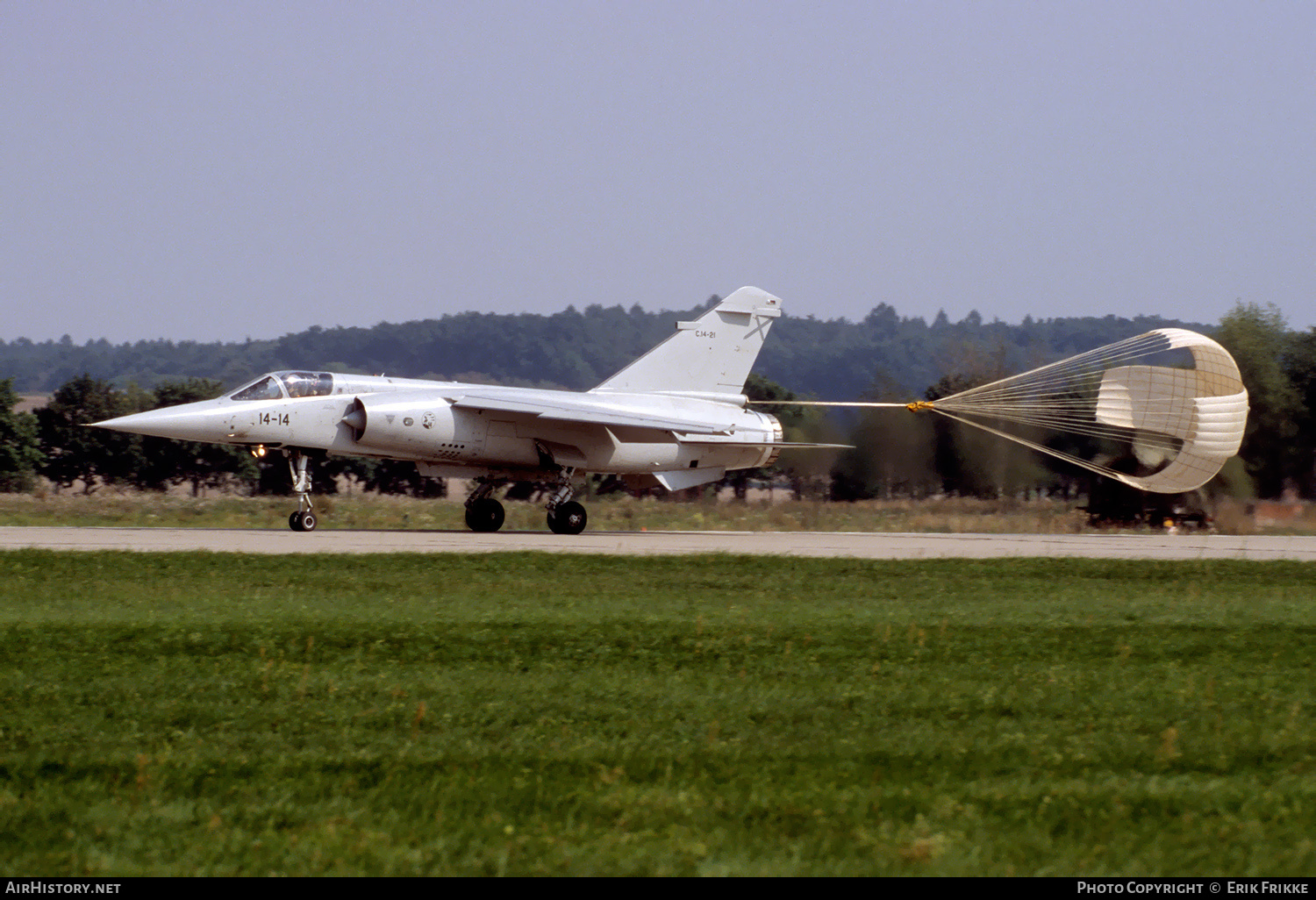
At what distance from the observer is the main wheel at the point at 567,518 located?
26.1 metres

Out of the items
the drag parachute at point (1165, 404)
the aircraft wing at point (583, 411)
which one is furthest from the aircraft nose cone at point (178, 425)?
the drag parachute at point (1165, 404)

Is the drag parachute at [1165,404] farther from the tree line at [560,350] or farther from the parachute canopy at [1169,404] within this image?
the tree line at [560,350]

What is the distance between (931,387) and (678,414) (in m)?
19.5

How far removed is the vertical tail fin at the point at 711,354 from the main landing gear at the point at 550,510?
8.75 ft

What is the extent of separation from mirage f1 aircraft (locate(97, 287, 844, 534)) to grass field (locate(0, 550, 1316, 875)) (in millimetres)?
9832

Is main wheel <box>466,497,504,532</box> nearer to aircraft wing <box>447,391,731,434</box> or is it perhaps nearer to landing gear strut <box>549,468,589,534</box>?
landing gear strut <box>549,468,589,534</box>

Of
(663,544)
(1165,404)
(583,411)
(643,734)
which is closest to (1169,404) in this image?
(1165,404)

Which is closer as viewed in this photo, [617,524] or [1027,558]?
[1027,558]

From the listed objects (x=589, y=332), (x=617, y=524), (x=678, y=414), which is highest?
(x=589, y=332)

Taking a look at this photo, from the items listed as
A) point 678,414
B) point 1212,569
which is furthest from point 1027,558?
point 678,414

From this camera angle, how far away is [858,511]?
35156 mm

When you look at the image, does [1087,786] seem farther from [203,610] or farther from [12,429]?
[12,429]

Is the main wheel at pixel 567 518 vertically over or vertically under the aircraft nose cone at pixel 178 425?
under

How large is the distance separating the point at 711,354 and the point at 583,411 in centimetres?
430
